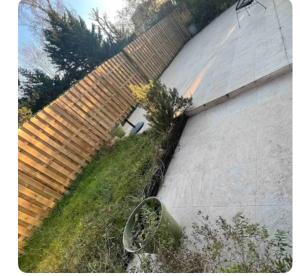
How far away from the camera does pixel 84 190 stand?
4.47 metres

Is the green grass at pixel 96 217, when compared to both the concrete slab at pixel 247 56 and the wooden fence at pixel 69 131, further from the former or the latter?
the concrete slab at pixel 247 56

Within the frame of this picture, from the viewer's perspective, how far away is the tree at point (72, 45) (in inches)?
376

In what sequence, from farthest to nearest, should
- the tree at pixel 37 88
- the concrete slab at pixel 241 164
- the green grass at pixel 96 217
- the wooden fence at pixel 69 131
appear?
the tree at pixel 37 88
the wooden fence at pixel 69 131
the green grass at pixel 96 217
the concrete slab at pixel 241 164

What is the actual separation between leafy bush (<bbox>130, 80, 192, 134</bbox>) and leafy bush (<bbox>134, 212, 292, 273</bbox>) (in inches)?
71.7

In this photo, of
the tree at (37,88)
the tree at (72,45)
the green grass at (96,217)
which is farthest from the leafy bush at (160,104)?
the tree at (72,45)

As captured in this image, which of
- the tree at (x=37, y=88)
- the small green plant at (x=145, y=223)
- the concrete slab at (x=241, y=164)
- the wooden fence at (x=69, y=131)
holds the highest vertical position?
the tree at (x=37, y=88)

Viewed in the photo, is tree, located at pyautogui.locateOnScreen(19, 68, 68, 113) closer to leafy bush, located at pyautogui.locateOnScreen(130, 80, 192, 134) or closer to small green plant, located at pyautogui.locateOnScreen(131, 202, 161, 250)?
leafy bush, located at pyautogui.locateOnScreen(130, 80, 192, 134)

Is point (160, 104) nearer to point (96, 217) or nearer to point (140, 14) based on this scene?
point (96, 217)

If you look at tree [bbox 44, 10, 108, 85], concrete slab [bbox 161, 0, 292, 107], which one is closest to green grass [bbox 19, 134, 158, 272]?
concrete slab [bbox 161, 0, 292, 107]

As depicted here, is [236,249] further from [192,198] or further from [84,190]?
[84,190]

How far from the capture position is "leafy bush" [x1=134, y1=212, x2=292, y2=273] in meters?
1.67

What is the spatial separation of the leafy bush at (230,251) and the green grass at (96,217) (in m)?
0.65
